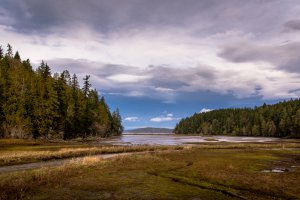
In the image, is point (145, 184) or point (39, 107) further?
point (39, 107)

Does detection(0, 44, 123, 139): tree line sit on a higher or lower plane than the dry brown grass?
higher

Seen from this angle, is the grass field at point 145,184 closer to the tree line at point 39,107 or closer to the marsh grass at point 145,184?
the marsh grass at point 145,184

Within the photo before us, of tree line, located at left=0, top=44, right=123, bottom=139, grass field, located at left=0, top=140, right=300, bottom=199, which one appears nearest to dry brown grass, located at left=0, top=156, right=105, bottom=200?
grass field, located at left=0, top=140, right=300, bottom=199

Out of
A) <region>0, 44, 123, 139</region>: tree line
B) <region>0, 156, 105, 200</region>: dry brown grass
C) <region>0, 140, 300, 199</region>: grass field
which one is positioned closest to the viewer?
<region>0, 156, 105, 200</region>: dry brown grass

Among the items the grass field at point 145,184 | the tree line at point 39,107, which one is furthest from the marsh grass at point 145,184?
the tree line at point 39,107

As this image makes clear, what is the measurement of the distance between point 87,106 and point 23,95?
47.2 meters

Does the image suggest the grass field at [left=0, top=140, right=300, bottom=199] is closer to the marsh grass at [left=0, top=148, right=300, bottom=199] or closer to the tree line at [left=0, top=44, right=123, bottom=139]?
the marsh grass at [left=0, top=148, right=300, bottom=199]

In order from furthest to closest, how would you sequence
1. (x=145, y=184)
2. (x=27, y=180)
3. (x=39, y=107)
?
(x=39, y=107) → (x=145, y=184) → (x=27, y=180)

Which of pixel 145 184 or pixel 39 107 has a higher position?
pixel 39 107

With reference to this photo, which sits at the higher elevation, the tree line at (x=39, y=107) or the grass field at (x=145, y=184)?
the tree line at (x=39, y=107)

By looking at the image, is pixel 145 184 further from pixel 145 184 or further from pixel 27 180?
pixel 27 180

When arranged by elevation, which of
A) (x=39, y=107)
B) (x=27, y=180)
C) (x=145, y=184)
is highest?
(x=39, y=107)

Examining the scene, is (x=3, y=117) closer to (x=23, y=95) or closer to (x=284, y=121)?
(x=23, y=95)

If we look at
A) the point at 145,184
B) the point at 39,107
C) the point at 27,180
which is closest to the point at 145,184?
the point at 145,184
